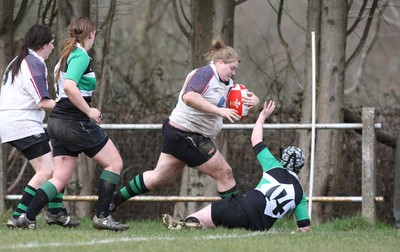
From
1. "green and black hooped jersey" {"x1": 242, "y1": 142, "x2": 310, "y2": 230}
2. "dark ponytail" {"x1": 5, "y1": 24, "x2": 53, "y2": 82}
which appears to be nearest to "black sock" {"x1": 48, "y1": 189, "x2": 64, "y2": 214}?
"dark ponytail" {"x1": 5, "y1": 24, "x2": 53, "y2": 82}

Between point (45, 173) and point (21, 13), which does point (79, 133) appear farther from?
point (21, 13)

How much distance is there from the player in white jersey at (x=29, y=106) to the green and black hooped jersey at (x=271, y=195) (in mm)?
1891

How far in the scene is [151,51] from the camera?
19.6m

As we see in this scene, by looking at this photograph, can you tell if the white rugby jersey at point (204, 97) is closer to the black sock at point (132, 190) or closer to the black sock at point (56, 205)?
the black sock at point (132, 190)

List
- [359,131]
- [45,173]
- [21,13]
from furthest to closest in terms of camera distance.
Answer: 1. [21,13]
2. [359,131]
3. [45,173]

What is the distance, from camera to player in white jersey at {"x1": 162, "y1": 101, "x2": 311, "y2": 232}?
9.06 meters

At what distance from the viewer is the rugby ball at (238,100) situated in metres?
9.14

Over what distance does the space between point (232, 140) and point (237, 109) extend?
4.30m

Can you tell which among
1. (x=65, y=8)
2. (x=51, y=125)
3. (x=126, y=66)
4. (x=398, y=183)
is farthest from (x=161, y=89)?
(x=51, y=125)

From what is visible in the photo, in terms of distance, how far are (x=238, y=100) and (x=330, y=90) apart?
9.16ft

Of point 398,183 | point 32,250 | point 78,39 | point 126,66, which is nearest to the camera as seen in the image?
point 32,250

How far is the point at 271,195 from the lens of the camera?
906 centimetres

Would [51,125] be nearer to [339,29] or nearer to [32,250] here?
[32,250]

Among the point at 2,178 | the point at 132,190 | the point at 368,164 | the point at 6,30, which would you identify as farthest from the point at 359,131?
the point at 6,30
